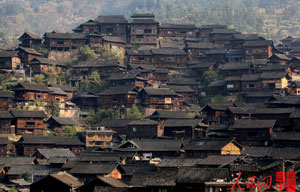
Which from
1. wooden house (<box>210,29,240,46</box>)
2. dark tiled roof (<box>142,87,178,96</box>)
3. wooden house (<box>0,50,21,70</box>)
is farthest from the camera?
wooden house (<box>210,29,240,46</box>)

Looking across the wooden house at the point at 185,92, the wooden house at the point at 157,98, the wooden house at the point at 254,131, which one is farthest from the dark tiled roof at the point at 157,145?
the wooden house at the point at 185,92

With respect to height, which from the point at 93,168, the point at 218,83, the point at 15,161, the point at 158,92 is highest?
the point at 218,83

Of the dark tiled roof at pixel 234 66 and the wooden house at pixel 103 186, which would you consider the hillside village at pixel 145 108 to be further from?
the dark tiled roof at pixel 234 66

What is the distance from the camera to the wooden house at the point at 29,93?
91312 millimetres

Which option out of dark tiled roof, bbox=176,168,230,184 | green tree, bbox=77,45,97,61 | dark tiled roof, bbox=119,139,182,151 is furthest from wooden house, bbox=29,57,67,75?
dark tiled roof, bbox=176,168,230,184

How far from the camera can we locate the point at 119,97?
311 feet

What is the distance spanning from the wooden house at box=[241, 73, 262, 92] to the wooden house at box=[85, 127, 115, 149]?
832 inches

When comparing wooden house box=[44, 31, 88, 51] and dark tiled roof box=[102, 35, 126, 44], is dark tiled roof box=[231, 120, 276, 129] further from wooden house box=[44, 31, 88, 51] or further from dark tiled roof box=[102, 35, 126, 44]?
wooden house box=[44, 31, 88, 51]

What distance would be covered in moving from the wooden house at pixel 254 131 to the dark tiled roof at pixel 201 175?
23.5 meters

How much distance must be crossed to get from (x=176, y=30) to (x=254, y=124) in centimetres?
4509

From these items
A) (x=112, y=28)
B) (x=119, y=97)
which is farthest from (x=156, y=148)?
(x=112, y=28)

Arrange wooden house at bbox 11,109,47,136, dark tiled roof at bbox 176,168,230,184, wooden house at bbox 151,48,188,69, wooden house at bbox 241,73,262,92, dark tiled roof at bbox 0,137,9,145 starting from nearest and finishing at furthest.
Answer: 1. dark tiled roof at bbox 176,168,230,184
2. dark tiled roof at bbox 0,137,9,145
3. wooden house at bbox 11,109,47,136
4. wooden house at bbox 241,73,262,92
5. wooden house at bbox 151,48,188,69

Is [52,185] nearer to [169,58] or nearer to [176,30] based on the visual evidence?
[169,58]

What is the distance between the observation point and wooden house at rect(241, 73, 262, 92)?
95.3m
